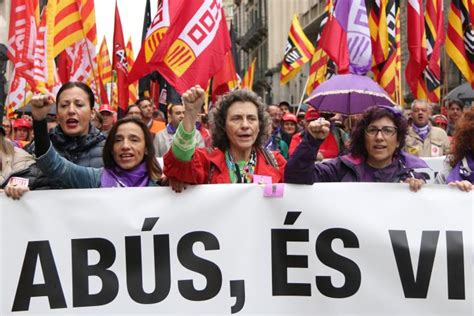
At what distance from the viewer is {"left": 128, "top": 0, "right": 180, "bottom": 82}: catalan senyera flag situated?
22.4ft

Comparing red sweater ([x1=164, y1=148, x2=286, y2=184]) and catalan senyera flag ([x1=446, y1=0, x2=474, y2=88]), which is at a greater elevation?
catalan senyera flag ([x1=446, y1=0, x2=474, y2=88])

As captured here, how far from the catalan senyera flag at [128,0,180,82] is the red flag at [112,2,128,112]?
2.80 m

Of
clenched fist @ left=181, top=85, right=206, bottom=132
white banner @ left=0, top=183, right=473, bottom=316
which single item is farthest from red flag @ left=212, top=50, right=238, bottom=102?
clenched fist @ left=181, top=85, right=206, bottom=132

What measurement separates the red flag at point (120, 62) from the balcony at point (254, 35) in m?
56.0

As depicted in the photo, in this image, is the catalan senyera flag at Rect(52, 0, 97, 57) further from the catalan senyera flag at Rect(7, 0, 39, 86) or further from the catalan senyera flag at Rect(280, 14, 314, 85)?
the catalan senyera flag at Rect(280, 14, 314, 85)

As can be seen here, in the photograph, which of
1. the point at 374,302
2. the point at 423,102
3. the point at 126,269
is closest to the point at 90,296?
the point at 126,269

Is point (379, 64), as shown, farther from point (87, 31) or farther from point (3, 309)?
point (3, 309)

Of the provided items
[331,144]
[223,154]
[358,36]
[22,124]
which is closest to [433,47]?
[358,36]

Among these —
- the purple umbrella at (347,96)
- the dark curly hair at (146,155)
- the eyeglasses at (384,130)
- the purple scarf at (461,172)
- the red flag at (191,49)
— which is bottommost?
the purple scarf at (461,172)

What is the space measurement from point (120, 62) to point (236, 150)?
7.38m

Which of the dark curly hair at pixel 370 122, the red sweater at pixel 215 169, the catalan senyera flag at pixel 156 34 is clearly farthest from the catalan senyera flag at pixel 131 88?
the red sweater at pixel 215 169

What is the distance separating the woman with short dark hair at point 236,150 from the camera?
449 centimetres

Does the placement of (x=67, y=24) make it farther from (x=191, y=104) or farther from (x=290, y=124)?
(x=191, y=104)

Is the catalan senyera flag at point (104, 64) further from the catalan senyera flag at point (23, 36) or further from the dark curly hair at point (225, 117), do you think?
the dark curly hair at point (225, 117)
